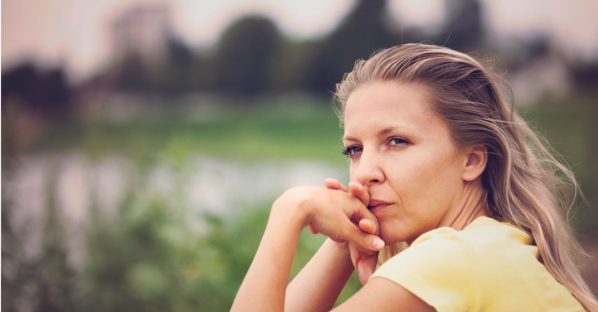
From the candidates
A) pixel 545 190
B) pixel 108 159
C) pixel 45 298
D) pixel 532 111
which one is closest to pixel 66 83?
pixel 108 159

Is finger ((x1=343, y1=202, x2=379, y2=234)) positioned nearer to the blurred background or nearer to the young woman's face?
the young woman's face

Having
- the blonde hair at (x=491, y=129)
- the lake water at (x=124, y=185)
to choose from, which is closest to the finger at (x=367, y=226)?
the blonde hair at (x=491, y=129)

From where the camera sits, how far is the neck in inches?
78.5

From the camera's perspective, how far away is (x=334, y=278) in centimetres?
223

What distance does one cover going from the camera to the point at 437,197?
1.96 metres

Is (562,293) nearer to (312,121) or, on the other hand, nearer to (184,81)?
(312,121)

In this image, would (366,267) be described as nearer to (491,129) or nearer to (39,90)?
(491,129)

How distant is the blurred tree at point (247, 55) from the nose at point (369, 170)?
2529 mm

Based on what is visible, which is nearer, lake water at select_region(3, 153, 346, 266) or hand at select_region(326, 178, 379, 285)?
hand at select_region(326, 178, 379, 285)

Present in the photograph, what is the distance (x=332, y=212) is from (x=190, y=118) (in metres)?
2.66

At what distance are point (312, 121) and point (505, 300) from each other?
2767 mm

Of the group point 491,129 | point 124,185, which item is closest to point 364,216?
point 491,129

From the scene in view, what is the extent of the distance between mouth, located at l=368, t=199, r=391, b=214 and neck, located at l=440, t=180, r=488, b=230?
0.58 feet

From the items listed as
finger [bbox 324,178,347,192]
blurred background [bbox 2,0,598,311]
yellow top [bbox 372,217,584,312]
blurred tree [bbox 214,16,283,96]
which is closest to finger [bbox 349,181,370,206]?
finger [bbox 324,178,347,192]
